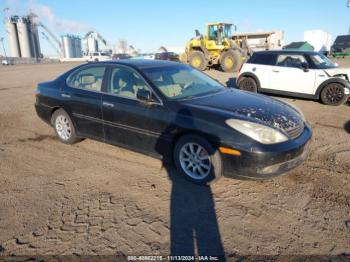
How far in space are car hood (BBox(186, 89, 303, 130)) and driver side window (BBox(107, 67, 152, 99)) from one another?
830 mm

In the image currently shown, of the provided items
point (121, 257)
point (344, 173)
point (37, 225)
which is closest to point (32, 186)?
point (37, 225)

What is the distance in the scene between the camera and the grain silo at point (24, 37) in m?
94.8

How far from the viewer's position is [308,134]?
3.86 metres

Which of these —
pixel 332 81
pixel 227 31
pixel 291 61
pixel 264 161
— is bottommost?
pixel 264 161

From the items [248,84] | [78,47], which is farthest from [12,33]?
[248,84]

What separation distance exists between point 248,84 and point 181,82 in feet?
19.3

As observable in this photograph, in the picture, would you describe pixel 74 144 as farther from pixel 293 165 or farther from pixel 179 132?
pixel 293 165

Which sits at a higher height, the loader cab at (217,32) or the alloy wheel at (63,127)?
the loader cab at (217,32)

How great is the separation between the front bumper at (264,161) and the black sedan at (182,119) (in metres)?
0.01

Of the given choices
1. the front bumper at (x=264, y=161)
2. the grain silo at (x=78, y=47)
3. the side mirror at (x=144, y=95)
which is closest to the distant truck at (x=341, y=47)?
the front bumper at (x=264, y=161)

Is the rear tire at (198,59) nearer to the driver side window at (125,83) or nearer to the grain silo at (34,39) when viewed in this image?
the driver side window at (125,83)

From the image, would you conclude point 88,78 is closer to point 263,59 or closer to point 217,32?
point 263,59

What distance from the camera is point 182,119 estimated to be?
3738mm

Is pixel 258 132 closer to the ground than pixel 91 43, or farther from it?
closer to the ground
